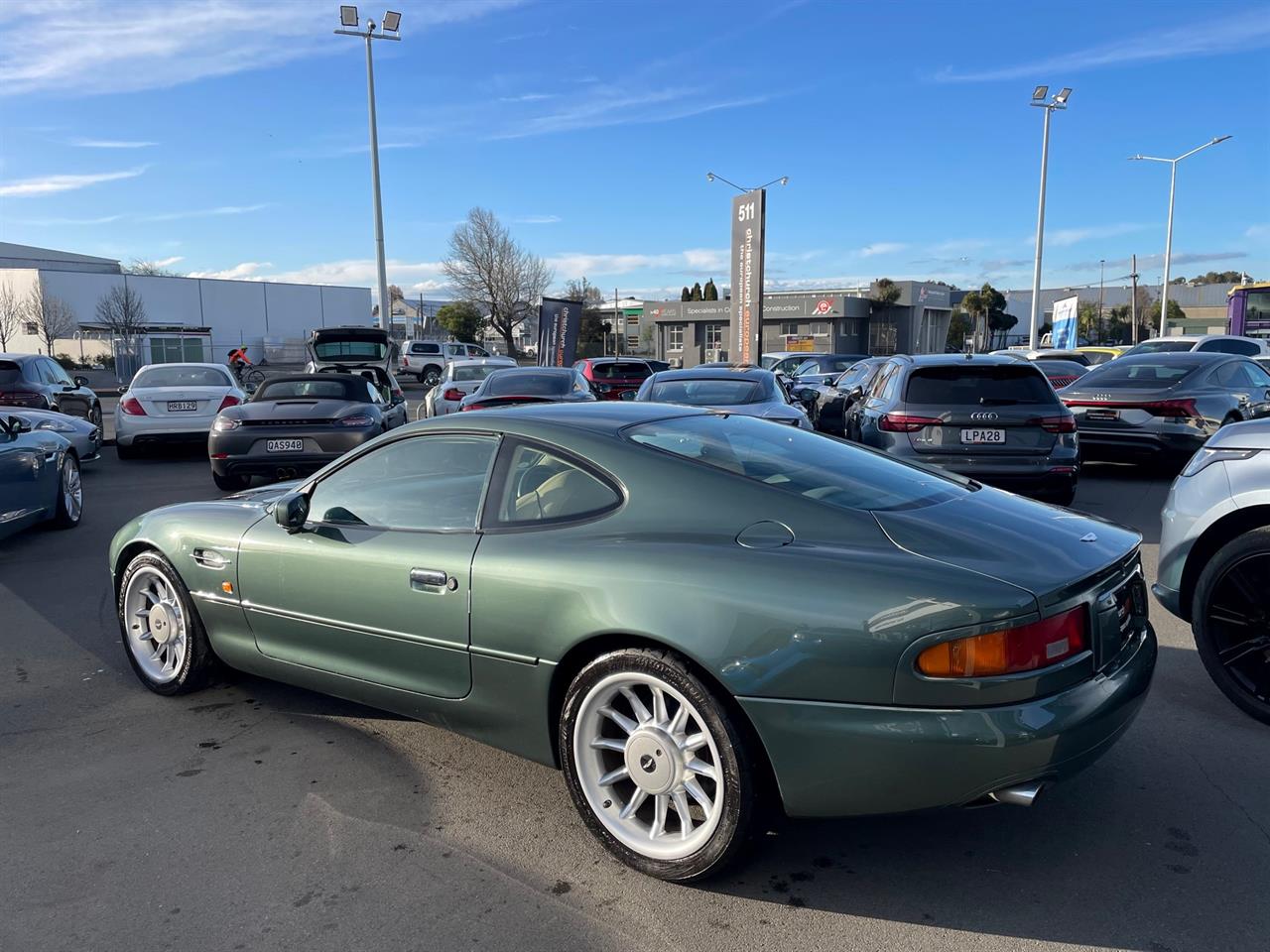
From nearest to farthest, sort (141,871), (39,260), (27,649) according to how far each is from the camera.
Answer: (141,871), (27,649), (39,260)

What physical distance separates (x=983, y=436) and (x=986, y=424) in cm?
10

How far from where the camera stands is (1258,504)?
396 cm

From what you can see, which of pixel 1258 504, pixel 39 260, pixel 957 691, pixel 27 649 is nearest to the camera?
pixel 957 691

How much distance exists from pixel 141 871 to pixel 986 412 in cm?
700

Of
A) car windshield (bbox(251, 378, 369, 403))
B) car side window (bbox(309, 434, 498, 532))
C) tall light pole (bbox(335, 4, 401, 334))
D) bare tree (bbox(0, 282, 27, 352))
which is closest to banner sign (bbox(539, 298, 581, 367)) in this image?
tall light pole (bbox(335, 4, 401, 334))

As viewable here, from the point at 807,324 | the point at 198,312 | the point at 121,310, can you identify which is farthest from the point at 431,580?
the point at 807,324

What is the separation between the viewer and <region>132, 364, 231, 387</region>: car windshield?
1266 centimetres

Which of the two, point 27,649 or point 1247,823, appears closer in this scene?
point 1247,823

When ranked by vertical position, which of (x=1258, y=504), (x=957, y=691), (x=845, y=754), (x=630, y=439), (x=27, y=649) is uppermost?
(x=630, y=439)

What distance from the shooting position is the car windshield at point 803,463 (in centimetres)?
308

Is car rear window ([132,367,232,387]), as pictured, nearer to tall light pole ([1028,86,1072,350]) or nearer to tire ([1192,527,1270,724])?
tire ([1192,527,1270,724])

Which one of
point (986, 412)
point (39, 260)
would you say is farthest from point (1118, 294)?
point (986, 412)

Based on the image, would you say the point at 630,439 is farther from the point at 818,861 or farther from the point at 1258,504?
the point at 1258,504

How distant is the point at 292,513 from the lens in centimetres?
371
